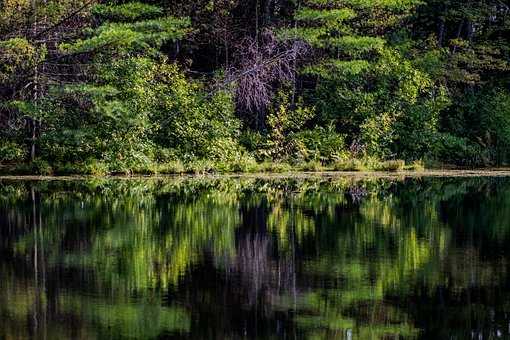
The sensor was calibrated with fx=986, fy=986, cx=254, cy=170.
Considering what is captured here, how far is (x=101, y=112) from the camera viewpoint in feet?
95.4

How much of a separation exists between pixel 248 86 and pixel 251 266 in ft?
68.5

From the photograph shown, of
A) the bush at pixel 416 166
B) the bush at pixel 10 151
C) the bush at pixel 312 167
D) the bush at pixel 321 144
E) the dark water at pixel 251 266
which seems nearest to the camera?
the dark water at pixel 251 266

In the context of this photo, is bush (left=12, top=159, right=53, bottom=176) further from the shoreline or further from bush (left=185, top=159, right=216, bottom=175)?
bush (left=185, top=159, right=216, bottom=175)

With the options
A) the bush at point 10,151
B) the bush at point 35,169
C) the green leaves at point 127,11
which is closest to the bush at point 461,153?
the green leaves at point 127,11

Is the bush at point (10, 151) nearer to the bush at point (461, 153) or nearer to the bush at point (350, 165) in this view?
the bush at point (350, 165)

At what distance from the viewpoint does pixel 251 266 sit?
1280 cm

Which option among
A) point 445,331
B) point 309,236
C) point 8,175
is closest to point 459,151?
point 8,175

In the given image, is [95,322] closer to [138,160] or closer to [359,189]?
[359,189]

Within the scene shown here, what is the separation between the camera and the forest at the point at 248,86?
2972 centimetres

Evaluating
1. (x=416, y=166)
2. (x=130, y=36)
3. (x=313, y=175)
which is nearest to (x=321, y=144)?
(x=313, y=175)

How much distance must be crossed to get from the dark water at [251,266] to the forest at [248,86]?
22.9ft

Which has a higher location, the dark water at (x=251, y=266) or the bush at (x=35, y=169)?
the dark water at (x=251, y=266)

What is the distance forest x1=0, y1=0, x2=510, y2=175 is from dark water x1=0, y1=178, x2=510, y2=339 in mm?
6985

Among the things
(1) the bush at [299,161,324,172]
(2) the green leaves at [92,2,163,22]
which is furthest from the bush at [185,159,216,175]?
(2) the green leaves at [92,2,163,22]
